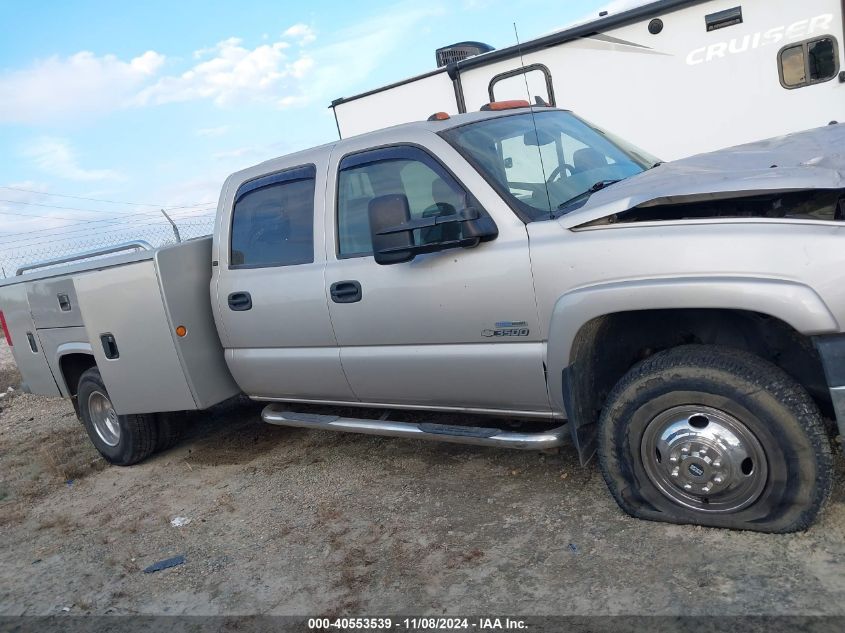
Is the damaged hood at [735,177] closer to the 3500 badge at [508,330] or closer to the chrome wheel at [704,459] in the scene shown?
the 3500 badge at [508,330]

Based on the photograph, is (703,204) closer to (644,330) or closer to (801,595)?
(644,330)

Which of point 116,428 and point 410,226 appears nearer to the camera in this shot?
point 410,226

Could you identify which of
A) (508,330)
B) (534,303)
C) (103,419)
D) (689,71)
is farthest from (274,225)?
(689,71)

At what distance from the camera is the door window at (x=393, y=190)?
3.72 metres

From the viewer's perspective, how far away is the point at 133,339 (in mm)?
4965

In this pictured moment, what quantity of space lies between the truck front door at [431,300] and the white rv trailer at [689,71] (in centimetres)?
302

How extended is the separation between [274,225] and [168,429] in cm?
201

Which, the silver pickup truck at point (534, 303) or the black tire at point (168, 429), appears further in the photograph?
the black tire at point (168, 429)

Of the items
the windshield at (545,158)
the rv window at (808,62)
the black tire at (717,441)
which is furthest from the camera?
the rv window at (808,62)

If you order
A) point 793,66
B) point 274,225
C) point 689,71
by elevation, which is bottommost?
point 274,225

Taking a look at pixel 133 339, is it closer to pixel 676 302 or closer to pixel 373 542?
pixel 373 542

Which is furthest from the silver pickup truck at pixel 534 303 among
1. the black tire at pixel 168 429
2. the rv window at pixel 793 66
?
the rv window at pixel 793 66

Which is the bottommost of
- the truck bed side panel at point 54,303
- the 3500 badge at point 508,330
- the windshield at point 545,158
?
the 3500 badge at point 508,330

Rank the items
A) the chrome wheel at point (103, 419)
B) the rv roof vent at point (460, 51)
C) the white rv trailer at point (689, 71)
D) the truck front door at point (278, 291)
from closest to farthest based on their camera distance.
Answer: the truck front door at point (278, 291) < the chrome wheel at point (103, 419) < the white rv trailer at point (689, 71) < the rv roof vent at point (460, 51)
